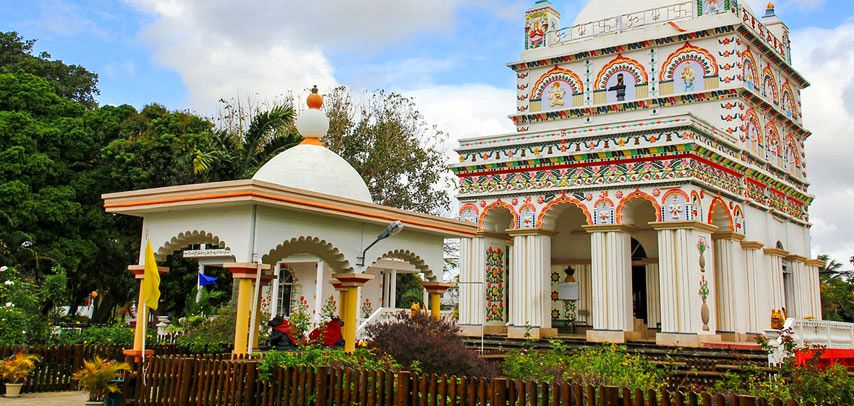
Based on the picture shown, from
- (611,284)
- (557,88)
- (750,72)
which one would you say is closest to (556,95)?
(557,88)

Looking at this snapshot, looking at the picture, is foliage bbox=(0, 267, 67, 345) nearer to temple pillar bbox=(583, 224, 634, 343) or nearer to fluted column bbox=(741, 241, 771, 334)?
temple pillar bbox=(583, 224, 634, 343)

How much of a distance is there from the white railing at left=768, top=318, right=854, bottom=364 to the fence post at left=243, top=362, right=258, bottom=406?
9.77m

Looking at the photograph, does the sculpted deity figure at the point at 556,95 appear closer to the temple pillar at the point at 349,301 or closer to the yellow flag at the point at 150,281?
the temple pillar at the point at 349,301

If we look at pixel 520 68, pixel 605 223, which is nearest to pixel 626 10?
pixel 520 68

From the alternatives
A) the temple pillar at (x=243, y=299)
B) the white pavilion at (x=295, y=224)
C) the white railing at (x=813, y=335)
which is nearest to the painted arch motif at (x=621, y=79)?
the white railing at (x=813, y=335)

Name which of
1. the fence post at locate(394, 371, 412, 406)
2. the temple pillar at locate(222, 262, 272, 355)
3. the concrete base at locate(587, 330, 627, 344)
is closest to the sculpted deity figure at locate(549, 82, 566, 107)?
the concrete base at locate(587, 330, 627, 344)

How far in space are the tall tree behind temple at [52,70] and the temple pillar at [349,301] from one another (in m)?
25.4

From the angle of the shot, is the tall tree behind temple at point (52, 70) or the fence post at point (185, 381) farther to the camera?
the tall tree behind temple at point (52, 70)

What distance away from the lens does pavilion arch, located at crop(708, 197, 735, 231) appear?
19.1 m

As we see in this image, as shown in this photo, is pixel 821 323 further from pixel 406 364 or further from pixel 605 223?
pixel 406 364

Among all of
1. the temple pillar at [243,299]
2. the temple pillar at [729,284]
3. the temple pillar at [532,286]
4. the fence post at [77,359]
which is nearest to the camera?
the temple pillar at [243,299]

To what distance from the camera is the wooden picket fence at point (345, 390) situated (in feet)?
21.1

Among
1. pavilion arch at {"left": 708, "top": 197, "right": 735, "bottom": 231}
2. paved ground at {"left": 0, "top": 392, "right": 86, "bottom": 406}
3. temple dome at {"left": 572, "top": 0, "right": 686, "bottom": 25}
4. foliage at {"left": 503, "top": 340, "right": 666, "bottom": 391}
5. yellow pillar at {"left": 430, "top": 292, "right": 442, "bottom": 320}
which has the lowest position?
paved ground at {"left": 0, "top": 392, "right": 86, "bottom": 406}

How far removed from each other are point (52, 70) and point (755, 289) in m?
29.8
